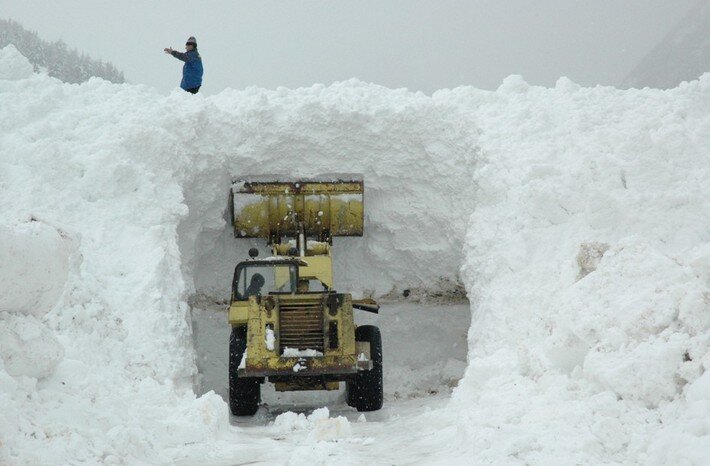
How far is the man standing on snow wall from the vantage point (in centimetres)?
1296

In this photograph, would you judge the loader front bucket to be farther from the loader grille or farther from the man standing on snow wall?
the loader grille

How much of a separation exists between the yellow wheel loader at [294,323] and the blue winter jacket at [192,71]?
2209 mm

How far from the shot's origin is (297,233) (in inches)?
483

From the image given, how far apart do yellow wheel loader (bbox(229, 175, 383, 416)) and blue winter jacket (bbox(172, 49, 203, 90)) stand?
2.21 meters

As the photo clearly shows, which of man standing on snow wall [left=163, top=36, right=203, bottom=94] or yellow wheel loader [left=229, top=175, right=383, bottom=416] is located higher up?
man standing on snow wall [left=163, top=36, right=203, bottom=94]

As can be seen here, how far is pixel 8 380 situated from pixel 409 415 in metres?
5.28

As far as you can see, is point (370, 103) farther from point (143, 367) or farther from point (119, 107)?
point (143, 367)

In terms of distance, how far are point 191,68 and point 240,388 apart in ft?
19.2

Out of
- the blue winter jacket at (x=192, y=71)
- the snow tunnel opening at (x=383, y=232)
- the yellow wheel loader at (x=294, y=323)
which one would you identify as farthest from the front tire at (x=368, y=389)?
the blue winter jacket at (x=192, y=71)

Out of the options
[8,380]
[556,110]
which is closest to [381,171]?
[556,110]

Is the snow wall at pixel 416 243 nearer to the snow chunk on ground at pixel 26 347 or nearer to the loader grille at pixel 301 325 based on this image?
the snow chunk on ground at pixel 26 347

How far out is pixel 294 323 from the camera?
31.6 feet

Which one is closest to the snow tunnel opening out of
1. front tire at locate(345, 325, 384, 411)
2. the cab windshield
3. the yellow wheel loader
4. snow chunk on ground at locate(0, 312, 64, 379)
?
the yellow wheel loader

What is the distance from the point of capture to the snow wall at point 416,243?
5.10m
